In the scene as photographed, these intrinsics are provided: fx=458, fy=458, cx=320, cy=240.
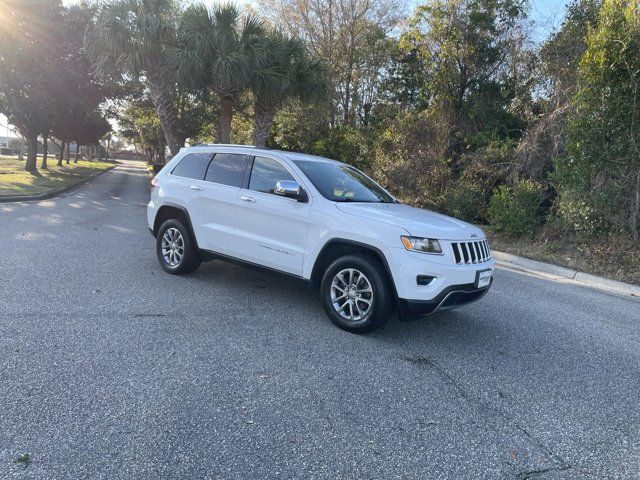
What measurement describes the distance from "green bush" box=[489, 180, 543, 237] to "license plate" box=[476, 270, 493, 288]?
21.4 feet

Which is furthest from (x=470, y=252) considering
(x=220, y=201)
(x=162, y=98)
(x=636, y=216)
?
(x=162, y=98)

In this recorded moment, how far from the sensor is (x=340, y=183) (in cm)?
525

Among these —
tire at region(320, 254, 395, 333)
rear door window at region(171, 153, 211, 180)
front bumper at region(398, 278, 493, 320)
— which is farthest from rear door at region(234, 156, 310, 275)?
front bumper at region(398, 278, 493, 320)

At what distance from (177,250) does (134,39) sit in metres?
12.7

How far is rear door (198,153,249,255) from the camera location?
545cm

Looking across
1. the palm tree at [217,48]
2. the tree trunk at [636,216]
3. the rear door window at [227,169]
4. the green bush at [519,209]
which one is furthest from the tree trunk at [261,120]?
the tree trunk at [636,216]

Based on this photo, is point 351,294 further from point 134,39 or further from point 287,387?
point 134,39

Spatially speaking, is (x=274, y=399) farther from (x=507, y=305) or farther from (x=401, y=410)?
(x=507, y=305)

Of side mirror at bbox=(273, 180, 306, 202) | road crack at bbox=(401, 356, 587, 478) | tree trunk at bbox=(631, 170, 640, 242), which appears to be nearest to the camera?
road crack at bbox=(401, 356, 587, 478)

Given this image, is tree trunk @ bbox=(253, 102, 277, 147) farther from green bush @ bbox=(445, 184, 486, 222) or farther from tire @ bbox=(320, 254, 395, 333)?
tire @ bbox=(320, 254, 395, 333)

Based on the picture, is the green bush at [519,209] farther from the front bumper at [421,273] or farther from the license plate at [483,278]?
the front bumper at [421,273]

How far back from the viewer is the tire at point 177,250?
5.91 metres

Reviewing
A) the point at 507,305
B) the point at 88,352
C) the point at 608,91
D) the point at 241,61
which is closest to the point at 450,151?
the point at 608,91

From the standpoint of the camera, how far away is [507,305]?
598 cm
